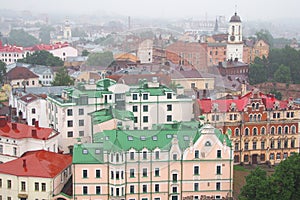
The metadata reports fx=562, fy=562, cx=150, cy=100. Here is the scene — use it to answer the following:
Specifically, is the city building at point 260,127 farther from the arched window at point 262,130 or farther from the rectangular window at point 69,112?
the rectangular window at point 69,112

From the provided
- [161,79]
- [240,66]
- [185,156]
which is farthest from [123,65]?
[240,66]

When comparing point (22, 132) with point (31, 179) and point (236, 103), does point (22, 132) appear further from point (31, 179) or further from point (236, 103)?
point (236, 103)

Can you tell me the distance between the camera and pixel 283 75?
20562 millimetres

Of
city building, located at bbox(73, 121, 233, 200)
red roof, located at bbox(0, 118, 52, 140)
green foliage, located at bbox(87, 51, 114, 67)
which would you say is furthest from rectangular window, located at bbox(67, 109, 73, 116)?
city building, located at bbox(73, 121, 233, 200)

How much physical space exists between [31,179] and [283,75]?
13.9m

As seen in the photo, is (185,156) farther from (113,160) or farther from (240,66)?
(240,66)

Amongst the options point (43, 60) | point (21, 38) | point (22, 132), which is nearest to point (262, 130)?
point (22, 132)

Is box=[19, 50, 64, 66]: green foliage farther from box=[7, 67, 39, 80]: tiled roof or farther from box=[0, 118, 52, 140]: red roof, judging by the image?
box=[0, 118, 52, 140]: red roof

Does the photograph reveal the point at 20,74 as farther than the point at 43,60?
No

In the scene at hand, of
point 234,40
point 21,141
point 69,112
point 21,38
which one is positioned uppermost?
point 234,40

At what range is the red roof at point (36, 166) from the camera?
863 centimetres

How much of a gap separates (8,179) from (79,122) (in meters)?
2.33

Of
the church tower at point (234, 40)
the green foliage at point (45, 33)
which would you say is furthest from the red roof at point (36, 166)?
the green foliage at point (45, 33)

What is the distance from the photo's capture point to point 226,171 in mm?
8758
